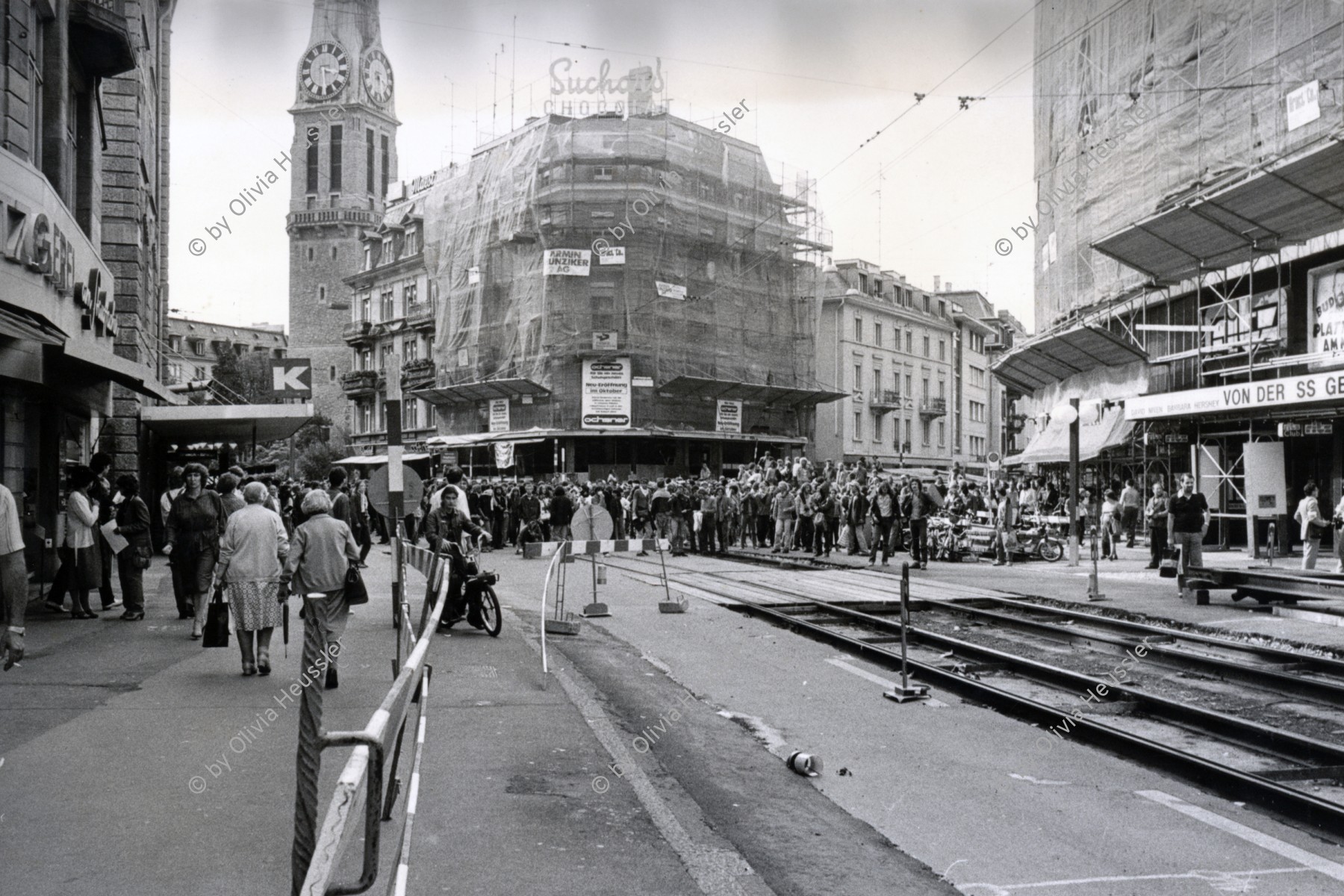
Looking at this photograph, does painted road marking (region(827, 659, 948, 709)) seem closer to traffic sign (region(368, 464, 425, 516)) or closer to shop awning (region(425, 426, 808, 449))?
traffic sign (region(368, 464, 425, 516))

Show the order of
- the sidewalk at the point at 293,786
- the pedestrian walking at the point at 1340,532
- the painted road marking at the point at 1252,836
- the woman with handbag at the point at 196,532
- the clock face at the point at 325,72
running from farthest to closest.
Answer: the clock face at the point at 325,72 < the pedestrian walking at the point at 1340,532 < the woman with handbag at the point at 196,532 < the painted road marking at the point at 1252,836 < the sidewalk at the point at 293,786

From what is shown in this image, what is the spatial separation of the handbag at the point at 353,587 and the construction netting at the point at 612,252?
128 ft

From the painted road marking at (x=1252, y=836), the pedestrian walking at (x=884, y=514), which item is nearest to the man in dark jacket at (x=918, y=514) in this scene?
the pedestrian walking at (x=884, y=514)

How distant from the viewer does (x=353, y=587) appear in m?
9.09

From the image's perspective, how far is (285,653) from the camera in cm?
995

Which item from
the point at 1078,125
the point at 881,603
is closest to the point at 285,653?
the point at 881,603

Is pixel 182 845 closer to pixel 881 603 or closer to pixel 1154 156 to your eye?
pixel 881 603

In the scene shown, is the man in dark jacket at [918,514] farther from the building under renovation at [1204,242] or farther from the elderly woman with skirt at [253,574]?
the elderly woman with skirt at [253,574]

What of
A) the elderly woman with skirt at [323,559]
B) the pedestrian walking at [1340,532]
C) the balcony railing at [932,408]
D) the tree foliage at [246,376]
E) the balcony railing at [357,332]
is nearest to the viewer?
the elderly woman with skirt at [323,559]

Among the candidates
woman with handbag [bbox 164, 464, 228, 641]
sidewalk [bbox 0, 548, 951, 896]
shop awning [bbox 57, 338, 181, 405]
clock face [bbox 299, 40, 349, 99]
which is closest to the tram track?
sidewalk [bbox 0, 548, 951, 896]

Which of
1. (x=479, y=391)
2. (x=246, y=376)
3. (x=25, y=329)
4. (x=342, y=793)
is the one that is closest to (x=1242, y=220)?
(x=25, y=329)

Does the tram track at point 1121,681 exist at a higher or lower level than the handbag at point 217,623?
lower

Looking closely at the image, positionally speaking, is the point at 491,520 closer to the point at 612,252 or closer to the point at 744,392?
the point at 612,252

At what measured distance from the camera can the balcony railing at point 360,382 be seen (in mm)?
69312
